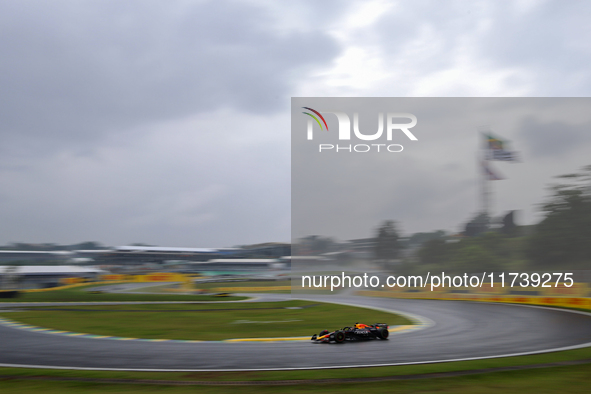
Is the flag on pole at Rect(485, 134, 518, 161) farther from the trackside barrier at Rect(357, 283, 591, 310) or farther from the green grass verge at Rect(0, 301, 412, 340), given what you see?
the green grass verge at Rect(0, 301, 412, 340)

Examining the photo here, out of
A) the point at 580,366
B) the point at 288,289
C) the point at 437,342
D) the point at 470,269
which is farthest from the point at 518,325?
the point at 288,289

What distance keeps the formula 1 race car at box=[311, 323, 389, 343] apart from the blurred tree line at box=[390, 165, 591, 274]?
17.9 m

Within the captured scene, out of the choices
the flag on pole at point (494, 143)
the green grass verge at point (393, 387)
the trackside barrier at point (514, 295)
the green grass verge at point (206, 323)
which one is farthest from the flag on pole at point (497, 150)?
the green grass verge at point (393, 387)

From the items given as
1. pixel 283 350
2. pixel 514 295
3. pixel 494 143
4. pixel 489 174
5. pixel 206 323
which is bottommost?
pixel 514 295

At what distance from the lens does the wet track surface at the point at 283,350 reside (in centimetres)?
906

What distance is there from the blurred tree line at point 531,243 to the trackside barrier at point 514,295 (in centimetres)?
159

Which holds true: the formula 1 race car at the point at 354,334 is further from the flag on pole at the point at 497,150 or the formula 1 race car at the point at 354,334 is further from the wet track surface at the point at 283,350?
the flag on pole at the point at 497,150

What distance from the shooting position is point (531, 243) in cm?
3055

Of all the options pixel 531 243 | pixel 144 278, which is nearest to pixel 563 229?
pixel 531 243

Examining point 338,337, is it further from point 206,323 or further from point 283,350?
point 206,323

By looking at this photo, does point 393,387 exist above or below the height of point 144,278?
above

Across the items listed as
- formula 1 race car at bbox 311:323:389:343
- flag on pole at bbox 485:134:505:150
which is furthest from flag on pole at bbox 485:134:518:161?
formula 1 race car at bbox 311:323:389:343

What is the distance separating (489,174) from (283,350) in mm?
23857

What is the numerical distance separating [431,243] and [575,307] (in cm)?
776
